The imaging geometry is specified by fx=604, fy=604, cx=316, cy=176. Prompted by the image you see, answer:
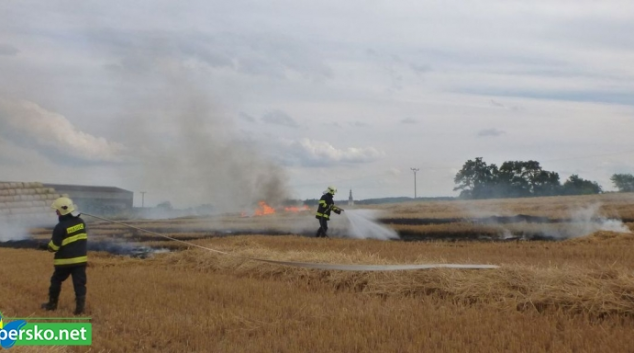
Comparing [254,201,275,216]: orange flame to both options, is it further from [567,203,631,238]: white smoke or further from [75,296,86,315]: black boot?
[75,296,86,315]: black boot

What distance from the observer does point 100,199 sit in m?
55.9

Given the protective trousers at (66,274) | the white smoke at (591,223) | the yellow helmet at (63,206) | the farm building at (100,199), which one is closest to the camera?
the protective trousers at (66,274)

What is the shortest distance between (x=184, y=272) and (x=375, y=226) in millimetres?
15281

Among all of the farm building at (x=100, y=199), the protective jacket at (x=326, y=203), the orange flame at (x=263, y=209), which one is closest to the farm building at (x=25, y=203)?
the farm building at (x=100, y=199)

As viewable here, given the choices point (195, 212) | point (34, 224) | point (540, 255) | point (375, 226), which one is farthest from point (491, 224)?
point (195, 212)

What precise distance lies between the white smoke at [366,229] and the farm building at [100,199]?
90.0ft

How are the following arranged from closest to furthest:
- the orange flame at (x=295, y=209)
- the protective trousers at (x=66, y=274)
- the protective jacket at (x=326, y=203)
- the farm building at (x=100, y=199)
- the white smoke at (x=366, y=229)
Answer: the protective trousers at (x=66, y=274), the protective jacket at (x=326, y=203), the white smoke at (x=366, y=229), the orange flame at (x=295, y=209), the farm building at (x=100, y=199)

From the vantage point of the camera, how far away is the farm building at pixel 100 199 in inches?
2034

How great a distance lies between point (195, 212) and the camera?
51.2 meters

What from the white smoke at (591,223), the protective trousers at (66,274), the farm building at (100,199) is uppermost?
the farm building at (100,199)

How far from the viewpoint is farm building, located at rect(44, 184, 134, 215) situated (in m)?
51.7

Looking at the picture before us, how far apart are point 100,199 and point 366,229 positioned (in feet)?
115

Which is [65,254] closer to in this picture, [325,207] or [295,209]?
[325,207]

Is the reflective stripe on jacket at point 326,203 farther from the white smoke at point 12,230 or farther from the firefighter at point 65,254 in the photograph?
the white smoke at point 12,230
